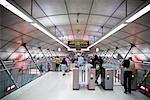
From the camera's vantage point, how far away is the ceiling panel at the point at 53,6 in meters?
7.18

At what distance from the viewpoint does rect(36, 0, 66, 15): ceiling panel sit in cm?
718

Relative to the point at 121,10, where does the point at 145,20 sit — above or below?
below

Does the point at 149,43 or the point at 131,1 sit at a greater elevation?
the point at 131,1

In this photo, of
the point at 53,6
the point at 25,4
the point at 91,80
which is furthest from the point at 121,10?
the point at 91,80

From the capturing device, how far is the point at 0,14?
660 cm

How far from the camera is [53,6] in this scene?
779 cm

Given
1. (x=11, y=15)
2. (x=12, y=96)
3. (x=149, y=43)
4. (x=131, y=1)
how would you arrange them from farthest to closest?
1. (x=149, y=43)
2. (x=12, y=96)
3. (x=11, y=15)
4. (x=131, y=1)

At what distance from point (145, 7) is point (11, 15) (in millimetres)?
4525

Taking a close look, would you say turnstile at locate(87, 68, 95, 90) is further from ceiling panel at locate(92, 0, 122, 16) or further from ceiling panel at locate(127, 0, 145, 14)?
ceiling panel at locate(127, 0, 145, 14)

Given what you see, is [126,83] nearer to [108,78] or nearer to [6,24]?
[108,78]

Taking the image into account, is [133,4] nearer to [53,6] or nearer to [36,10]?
[53,6]

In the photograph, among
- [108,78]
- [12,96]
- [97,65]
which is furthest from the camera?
[97,65]

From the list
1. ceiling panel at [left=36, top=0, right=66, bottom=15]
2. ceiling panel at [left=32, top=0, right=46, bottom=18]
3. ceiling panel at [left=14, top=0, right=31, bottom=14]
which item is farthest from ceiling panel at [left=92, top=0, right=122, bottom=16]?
ceiling panel at [left=14, top=0, right=31, bottom=14]

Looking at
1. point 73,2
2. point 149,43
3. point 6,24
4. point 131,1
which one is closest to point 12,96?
point 6,24
